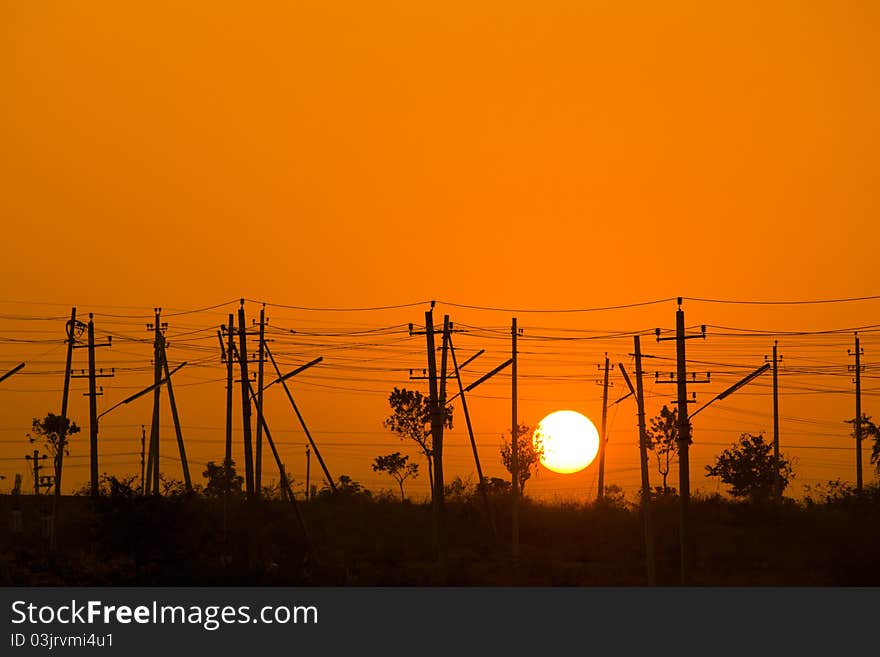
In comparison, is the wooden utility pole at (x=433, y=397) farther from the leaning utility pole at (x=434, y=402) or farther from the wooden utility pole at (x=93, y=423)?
the wooden utility pole at (x=93, y=423)

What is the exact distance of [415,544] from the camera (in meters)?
87.8

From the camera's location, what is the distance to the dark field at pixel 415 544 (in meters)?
65.0

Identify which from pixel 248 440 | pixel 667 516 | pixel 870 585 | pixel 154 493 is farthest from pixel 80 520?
pixel 870 585

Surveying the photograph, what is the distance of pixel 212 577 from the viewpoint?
60969 millimetres

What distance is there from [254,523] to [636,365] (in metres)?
19.7

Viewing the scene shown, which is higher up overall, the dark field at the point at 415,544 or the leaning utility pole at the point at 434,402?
the leaning utility pole at the point at 434,402

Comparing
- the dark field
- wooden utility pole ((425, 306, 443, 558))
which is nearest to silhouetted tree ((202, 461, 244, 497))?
the dark field

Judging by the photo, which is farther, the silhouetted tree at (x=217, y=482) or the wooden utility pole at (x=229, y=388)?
the silhouetted tree at (x=217, y=482)

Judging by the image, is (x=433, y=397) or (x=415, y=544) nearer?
(x=433, y=397)

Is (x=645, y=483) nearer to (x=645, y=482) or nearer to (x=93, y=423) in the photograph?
(x=645, y=482)

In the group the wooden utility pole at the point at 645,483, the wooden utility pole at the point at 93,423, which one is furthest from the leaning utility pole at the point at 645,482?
the wooden utility pole at the point at 93,423

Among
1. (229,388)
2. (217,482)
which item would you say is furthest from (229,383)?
(217,482)

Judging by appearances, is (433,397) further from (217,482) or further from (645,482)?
(217,482)
